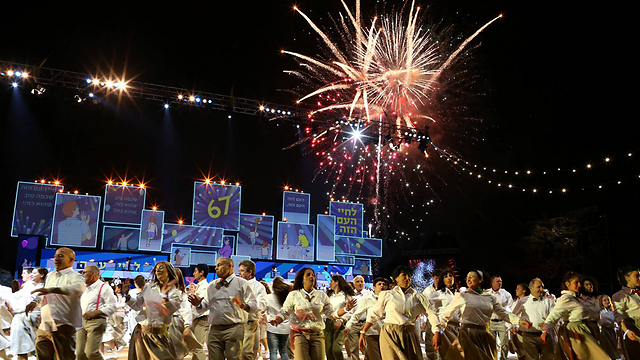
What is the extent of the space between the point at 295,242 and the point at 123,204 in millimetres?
7114

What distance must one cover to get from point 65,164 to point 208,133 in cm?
589

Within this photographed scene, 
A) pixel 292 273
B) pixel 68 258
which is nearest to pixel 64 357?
pixel 68 258

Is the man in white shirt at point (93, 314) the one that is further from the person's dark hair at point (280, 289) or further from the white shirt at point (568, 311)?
the white shirt at point (568, 311)

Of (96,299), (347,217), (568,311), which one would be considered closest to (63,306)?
(96,299)

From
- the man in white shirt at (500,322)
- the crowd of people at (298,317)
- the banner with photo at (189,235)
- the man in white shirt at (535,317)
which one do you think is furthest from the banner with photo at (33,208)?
the man in white shirt at (535,317)

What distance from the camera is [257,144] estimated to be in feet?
83.6

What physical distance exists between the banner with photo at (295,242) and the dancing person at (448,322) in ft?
43.9

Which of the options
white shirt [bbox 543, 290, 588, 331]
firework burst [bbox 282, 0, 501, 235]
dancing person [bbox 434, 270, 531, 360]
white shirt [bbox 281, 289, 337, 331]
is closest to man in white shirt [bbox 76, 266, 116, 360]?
white shirt [bbox 281, 289, 337, 331]

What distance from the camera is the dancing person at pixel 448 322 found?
22.4ft

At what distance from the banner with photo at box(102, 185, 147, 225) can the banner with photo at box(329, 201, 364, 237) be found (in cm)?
820

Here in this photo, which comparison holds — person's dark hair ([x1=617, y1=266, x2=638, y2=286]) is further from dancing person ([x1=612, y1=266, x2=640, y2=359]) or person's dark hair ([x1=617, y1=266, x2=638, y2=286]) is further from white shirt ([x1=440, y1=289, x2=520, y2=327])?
white shirt ([x1=440, y1=289, x2=520, y2=327])

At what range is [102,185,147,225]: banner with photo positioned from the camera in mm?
21109

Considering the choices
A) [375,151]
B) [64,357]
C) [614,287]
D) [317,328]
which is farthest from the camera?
[375,151]

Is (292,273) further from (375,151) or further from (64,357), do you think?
(64,357)
